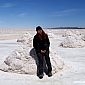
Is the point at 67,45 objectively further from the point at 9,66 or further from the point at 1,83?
the point at 1,83

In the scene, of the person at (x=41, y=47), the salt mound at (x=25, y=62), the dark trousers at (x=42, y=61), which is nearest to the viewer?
the person at (x=41, y=47)

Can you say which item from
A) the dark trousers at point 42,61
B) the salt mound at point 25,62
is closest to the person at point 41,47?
the dark trousers at point 42,61

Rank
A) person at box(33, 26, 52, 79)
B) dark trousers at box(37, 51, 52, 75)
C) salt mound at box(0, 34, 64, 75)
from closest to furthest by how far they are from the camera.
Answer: person at box(33, 26, 52, 79) → dark trousers at box(37, 51, 52, 75) → salt mound at box(0, 34, 64, 75)

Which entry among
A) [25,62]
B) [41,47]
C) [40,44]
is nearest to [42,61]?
[41,47]

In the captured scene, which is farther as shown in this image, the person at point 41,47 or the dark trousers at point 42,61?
the dark trousers at point 42,61

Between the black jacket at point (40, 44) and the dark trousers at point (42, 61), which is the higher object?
the black jacket at point (40, 44)

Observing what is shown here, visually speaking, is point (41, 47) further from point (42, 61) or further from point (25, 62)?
point (25, 62)

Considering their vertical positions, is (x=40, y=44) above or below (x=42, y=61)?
above

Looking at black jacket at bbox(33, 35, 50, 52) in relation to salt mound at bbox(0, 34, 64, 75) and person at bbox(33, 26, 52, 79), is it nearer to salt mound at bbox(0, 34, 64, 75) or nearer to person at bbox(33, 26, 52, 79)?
person at bbox(33, 26, 52, 79)

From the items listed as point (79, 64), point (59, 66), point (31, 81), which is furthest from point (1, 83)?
point (79, 64)

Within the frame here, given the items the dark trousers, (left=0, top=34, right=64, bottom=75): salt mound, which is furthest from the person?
(left=0, top=34, right=64, bottom=75): salt mound

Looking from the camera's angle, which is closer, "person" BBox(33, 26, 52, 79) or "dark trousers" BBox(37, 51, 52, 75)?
"person" BBox(33, 26, 52, 79)

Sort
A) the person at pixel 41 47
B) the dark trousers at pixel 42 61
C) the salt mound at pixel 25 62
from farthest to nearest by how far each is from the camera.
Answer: the salt mound at pixel 25 62
the dark trousers at pixel 42 61
the person at pixel 41 47

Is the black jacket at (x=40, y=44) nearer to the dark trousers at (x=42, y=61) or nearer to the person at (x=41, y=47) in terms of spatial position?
the person at (x=41, y=47)
